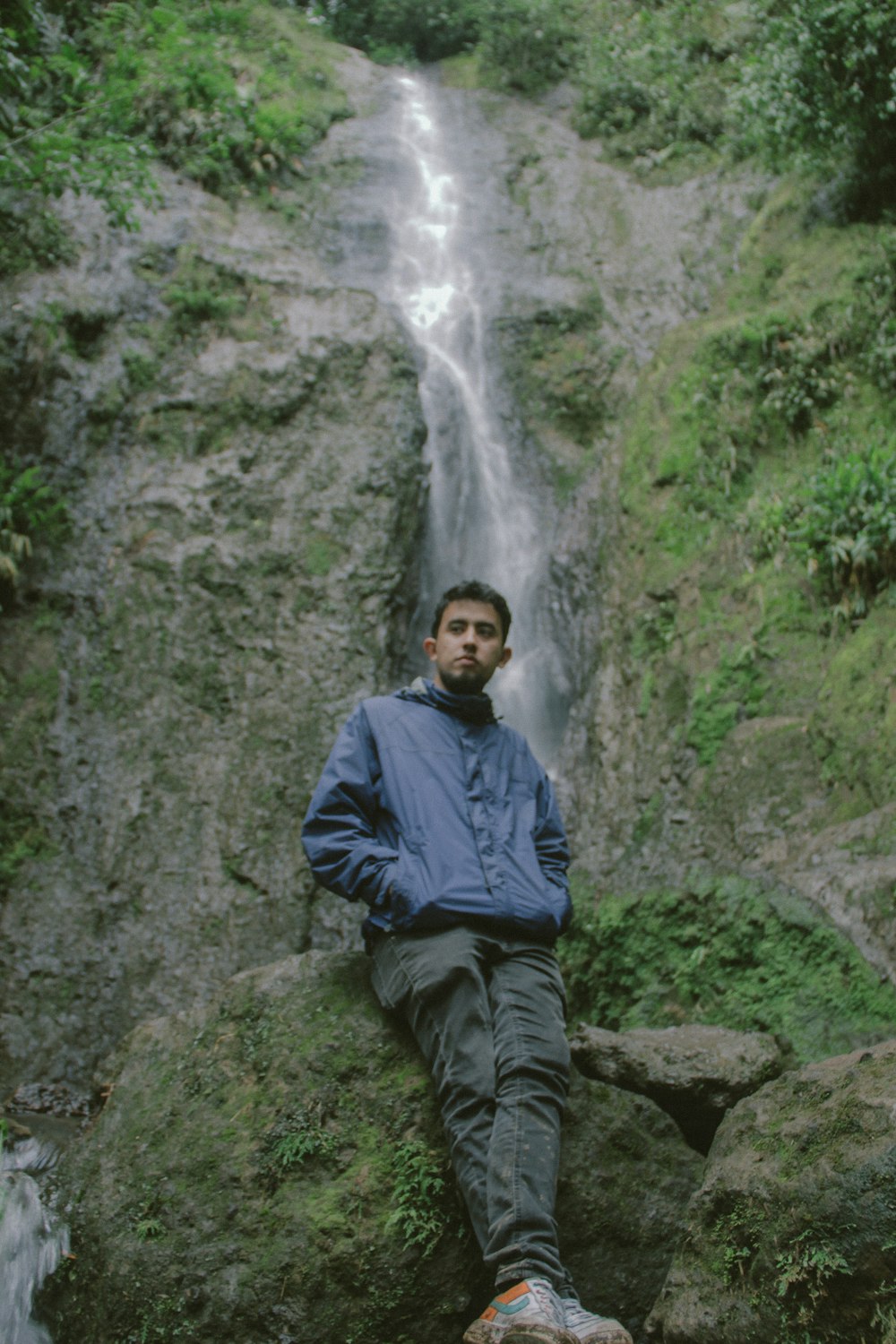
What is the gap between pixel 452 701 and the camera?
14.0 feet

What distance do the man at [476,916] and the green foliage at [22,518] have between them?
4966 millimetres

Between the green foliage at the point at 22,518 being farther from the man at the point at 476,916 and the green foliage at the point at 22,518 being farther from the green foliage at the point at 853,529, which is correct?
the green foliage at the point at 853,529

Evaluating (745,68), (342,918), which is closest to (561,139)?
(745,68)

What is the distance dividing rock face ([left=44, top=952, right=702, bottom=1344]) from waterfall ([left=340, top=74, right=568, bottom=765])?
3388mm

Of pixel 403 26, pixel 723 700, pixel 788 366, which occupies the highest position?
pixel 403 26

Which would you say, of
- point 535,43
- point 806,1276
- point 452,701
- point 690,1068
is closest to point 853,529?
point 452,701

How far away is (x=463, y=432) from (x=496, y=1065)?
332 inches

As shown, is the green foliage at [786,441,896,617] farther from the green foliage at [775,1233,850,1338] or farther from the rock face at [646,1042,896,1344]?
the green foliage at [775,1233,850,1338]

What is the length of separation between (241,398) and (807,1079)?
25.9ft

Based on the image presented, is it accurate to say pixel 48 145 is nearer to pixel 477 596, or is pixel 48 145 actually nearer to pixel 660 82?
pixel 477 596

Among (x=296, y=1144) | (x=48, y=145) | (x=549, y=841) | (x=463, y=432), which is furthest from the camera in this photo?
(x=463, y=432)

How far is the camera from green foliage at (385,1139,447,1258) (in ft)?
10.7

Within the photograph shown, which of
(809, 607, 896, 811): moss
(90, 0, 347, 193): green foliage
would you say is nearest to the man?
(809, 607, 896, 811): moss

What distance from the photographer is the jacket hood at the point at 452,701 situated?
427cm
